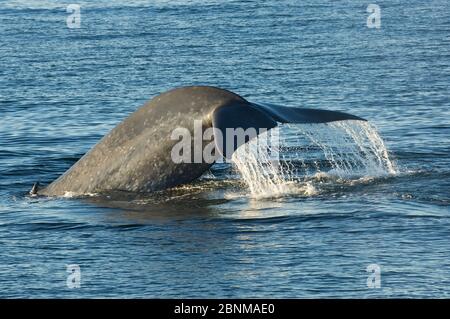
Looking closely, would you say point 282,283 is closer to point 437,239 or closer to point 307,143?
point 437,239

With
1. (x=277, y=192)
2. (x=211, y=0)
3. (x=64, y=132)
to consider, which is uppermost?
(x=211, y=0)

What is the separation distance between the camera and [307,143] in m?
15.3

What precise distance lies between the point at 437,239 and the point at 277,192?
7.80 ft

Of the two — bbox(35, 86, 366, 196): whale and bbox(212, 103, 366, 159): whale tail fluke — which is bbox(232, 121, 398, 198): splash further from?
bbox(35, 86, 366, 196): whale

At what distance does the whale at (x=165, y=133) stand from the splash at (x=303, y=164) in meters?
0.78

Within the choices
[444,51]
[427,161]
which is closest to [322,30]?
[444,51]

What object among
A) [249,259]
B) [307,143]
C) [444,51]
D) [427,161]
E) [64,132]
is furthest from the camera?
[444,51]

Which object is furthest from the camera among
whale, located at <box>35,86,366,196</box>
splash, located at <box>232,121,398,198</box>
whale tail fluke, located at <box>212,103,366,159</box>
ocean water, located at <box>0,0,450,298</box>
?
splash, located at <box>232,121,398,198</box>

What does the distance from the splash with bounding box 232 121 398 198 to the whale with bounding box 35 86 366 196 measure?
30.6 inches

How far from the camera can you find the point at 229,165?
13914mm

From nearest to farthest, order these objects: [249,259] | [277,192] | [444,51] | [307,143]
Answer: [249,259] < [277,192] < [307,143] < [444,51]

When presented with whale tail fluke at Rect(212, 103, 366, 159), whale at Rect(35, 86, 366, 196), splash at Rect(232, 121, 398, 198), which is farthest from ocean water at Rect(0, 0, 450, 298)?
whale tail fluke at Rect(212, 103, 366, 159)

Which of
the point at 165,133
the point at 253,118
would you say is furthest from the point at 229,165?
the point at 253,118

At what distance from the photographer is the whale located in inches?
432
